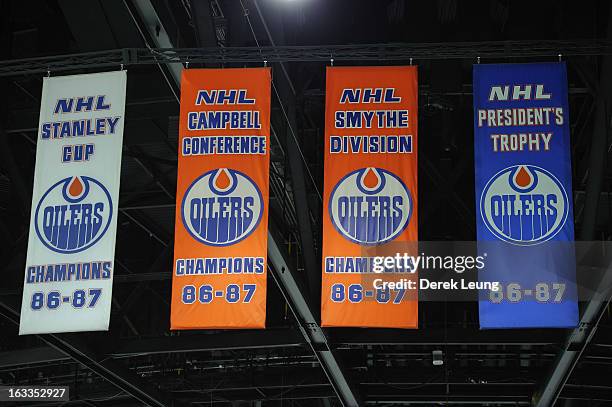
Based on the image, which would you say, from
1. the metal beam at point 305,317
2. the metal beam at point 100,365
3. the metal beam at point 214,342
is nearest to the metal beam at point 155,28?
the metal beam at point 305,317

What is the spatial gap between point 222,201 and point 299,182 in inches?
113

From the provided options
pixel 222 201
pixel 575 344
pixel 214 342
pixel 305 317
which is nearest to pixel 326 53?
pixel 222 201

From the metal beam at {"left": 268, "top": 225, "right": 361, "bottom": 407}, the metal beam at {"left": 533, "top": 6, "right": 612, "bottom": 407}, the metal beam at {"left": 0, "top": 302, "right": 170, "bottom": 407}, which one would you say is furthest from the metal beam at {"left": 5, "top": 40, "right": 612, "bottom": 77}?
the metal beam at {"left": 0, "top": 302, "right": 170, "bottom": 407}

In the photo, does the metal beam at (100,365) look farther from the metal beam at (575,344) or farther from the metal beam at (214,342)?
the metal beam at (575,344)

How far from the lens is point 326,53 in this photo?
44.5ft

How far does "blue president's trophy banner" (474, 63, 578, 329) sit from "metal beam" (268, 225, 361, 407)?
12.5 feet

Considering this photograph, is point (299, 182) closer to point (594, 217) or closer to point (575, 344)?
point (594, 217)

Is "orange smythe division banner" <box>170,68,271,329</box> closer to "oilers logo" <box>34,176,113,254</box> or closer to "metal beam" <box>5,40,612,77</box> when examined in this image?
"metal beam" <box>5,40,612,77</box>

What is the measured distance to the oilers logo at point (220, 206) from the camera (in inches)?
473

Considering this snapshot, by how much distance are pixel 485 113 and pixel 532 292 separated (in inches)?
86.7

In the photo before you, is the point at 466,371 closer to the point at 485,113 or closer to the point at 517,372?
the point at 517,372

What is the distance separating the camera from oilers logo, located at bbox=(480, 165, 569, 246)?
1206cm

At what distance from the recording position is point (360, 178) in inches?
496

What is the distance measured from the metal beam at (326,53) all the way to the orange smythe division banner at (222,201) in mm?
699
